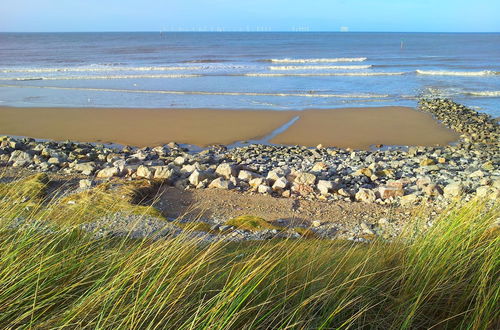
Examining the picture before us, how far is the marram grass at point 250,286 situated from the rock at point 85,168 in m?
5.87

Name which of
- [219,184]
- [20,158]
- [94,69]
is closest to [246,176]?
[219,184]

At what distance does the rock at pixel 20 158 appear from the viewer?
970cm

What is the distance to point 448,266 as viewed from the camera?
2932 millimetres

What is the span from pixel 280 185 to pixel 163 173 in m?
2.22

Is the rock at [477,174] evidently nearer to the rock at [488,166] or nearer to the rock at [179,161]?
the rock at [488,166]

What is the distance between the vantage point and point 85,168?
9203mm

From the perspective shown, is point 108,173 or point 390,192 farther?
point 108,173

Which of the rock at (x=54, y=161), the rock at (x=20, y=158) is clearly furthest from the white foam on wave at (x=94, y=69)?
the rock at (x=54, y=161)

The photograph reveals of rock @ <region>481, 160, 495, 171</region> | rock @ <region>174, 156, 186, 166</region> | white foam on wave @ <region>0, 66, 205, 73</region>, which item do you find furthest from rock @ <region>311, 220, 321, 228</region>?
white foam on wave @ <region>0, 66, 205, 73</region>

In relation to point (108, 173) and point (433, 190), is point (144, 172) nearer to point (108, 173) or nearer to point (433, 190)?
point (108, 173)

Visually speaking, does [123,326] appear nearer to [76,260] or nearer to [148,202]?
[76,260]

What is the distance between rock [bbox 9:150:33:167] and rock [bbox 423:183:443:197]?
8.07 meters

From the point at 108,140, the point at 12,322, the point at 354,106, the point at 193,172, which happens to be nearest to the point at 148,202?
the point at 193,172

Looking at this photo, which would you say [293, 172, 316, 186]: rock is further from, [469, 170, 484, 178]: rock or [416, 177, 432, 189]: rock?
[469, 170, 484, 178]: rock
